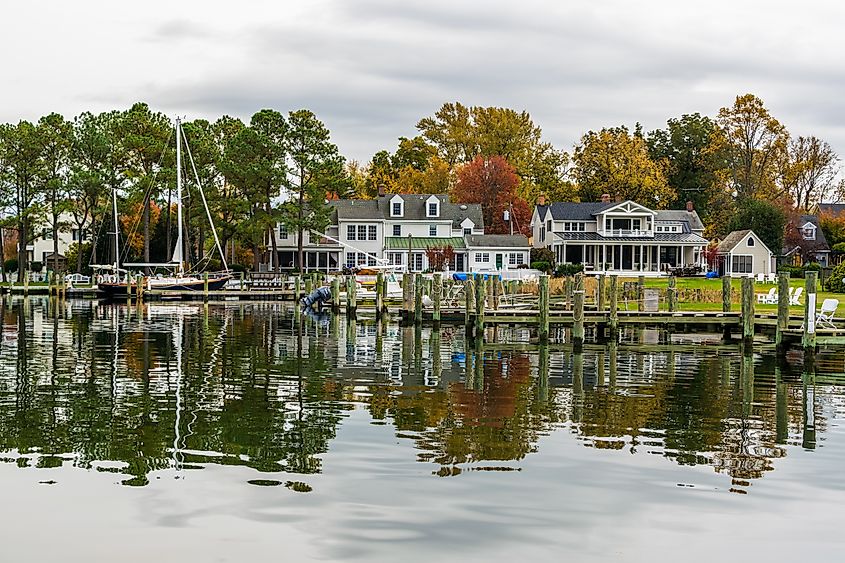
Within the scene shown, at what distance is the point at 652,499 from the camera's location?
1456cm


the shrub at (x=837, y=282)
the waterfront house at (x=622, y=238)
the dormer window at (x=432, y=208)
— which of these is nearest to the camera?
the shrub at (x=837, y=282)

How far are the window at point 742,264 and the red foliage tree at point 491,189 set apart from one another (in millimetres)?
28508

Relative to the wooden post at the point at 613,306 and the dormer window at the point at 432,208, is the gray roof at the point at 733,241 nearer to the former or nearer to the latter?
the dormer window at the point at 432,208

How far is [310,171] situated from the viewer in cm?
8381

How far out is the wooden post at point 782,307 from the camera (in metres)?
29.9

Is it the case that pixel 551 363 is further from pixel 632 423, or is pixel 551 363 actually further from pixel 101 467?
pixel 101 467

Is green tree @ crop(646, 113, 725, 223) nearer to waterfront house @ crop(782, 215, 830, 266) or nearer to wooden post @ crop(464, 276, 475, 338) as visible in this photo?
waterfront house @ crop(782, 215, 830, 266)

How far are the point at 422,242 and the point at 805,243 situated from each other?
Answer: 34.3 m

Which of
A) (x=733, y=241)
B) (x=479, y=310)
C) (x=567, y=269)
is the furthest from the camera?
(x=733, y=241)

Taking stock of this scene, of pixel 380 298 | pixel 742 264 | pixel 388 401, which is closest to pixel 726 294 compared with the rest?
pixel 380 298

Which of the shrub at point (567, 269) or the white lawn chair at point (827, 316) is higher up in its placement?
the shrub at point (567, 269)

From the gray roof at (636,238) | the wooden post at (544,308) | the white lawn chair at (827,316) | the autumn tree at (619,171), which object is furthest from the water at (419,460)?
the autumn tree at (619,171)

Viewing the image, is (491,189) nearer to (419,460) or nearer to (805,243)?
(805,243)

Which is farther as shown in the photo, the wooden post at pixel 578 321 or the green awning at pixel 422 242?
the green awning at pixel 422 242
